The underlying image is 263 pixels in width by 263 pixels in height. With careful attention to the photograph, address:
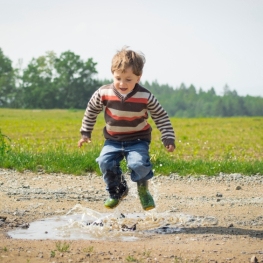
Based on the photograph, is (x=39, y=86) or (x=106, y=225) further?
(x=39, y=86)

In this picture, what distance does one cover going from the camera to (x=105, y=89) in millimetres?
6797

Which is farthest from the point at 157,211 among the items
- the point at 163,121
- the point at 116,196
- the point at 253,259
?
the point at 253,259

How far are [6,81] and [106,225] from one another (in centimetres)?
6582

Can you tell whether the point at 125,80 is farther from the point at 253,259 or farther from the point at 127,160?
the point at 253,259

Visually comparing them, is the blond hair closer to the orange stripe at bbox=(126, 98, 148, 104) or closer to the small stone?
the orange stripe at bbox=(126, 98, 148, 104)

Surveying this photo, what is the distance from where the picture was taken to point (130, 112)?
22.0 ft

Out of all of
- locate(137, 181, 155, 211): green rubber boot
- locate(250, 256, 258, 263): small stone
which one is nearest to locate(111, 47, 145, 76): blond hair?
locate(137, 181, 155, 211): green rubber boot

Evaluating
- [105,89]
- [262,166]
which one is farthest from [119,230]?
[262,166]

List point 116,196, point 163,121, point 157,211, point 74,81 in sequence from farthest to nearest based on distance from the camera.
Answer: point 74,81 < point 157,211 < point 116,196 < point 163,121

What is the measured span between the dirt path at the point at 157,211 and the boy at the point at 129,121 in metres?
0.69

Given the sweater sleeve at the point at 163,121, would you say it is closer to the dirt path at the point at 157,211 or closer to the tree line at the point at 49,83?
the dirt path at the point at 157,211

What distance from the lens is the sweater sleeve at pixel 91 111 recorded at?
270 inches

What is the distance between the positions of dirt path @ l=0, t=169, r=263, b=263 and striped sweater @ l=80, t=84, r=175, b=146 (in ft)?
3.28

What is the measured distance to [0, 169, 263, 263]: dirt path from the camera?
211 inches
